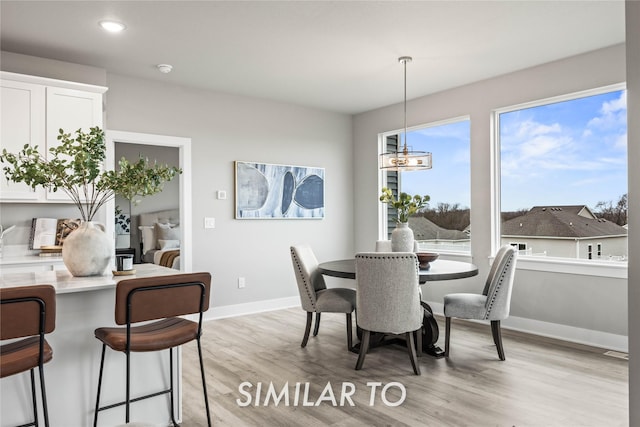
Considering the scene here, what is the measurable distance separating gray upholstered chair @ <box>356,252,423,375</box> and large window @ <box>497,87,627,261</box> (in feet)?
6.42

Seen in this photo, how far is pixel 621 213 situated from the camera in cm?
388

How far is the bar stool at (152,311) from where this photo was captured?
6.29 ft

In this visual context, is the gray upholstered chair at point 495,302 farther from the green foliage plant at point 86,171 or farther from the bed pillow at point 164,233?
the bed pillow at point 164,233

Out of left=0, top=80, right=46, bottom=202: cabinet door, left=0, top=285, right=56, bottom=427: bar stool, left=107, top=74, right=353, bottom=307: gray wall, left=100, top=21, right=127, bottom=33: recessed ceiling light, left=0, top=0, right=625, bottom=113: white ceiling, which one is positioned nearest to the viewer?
left=0, top=285, right=56, bottom=427: bar stool

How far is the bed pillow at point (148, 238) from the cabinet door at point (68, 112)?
10.8 feet

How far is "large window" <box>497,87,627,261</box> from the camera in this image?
3.91 m

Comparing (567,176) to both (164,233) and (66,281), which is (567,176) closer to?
(66,281)

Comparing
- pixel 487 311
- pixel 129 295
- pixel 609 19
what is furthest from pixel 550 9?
pixel 129 295

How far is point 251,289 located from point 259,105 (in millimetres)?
2239

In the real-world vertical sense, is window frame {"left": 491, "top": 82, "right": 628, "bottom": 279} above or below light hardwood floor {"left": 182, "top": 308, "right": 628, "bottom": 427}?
above

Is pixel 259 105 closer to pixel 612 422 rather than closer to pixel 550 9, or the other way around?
pixel 550 9

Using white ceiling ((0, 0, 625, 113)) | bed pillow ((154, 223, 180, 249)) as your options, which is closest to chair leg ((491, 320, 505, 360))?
white ceiling ((0, 0, 625, 113))

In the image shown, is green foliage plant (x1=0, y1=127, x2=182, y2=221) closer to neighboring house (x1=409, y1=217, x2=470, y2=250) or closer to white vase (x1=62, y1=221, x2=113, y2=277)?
white vase (x1=62, y1=221, x2=113, y2=277)

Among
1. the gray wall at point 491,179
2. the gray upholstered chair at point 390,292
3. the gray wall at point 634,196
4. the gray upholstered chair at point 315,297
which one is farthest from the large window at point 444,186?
the gray wall at point 634,196
